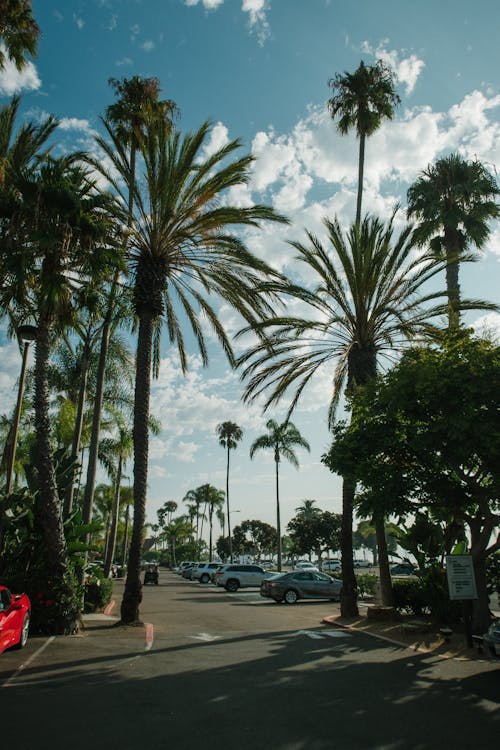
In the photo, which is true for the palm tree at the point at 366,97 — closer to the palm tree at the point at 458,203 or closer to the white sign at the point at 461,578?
the palm tree at the point at 458,203

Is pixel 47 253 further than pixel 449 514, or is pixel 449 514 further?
pixel 449 514

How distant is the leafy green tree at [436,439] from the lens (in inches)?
425

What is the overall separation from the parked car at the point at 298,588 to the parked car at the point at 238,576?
9.58m

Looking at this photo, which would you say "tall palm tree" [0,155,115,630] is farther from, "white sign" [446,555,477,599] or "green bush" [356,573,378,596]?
"green bush" [356,573,378,596]

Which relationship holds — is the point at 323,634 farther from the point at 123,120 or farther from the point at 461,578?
the point at 123,120

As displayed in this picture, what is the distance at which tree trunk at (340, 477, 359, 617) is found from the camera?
55.2 feet

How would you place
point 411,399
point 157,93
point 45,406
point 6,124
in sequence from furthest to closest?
point 157,93
point 6,124
point 45,406
point 411,399

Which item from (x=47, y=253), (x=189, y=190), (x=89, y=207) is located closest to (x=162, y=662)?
(x=47, y=253)

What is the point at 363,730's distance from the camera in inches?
230

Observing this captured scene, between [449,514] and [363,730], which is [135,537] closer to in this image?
[449,514]

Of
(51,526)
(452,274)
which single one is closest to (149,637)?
(51,526)

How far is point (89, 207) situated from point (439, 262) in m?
10.8

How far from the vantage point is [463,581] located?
36.6ft

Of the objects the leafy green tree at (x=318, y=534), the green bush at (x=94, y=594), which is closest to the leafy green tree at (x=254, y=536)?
the leafy green tree at (x=318, y=534)
